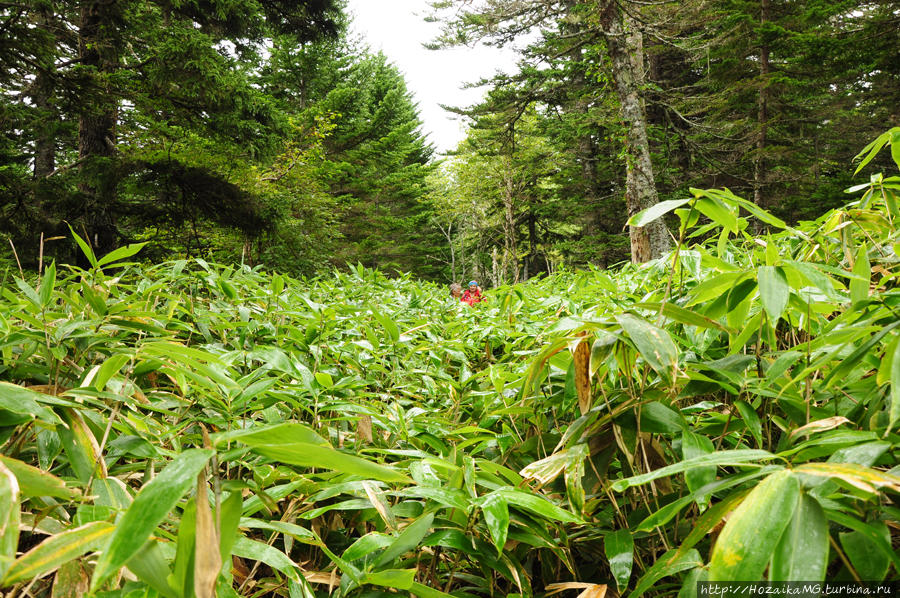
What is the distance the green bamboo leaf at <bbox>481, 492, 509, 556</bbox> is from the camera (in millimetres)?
536

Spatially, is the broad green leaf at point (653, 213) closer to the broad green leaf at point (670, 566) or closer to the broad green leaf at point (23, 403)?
the broad green leaf at point (670, 566)

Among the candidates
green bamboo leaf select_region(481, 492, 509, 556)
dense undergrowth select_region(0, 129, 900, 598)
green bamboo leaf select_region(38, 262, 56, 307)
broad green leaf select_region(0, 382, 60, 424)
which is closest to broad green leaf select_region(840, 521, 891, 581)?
dense undergrowth select_region(0, 129, 900, 598)

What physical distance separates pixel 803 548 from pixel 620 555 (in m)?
0.33

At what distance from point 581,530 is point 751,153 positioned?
1349 centimetres

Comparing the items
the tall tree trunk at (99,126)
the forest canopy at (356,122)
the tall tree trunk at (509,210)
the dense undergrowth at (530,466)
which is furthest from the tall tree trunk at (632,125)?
the tall tree trunk at (509,210)

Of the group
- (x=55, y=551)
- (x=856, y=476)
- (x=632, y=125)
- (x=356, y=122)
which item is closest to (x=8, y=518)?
(x=55, y=551)

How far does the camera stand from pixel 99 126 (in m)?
6.62

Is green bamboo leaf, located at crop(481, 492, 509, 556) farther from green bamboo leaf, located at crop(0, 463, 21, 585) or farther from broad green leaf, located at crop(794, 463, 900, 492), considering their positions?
green bamboo leaf, located at crop(0, 463, 21, 585)

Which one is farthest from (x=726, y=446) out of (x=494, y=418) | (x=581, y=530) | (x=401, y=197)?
(x=401, y=197)

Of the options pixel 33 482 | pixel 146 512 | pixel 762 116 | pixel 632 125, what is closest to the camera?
pixel 146 512

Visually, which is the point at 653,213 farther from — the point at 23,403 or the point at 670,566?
the point at 23,403

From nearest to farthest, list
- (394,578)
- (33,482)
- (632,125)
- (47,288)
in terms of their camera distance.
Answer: (33,482) < (394,578) < (47,288) < (632,125)

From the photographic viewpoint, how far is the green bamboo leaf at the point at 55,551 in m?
0.32

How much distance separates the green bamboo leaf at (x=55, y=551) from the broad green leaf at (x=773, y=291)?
2.44 ft
